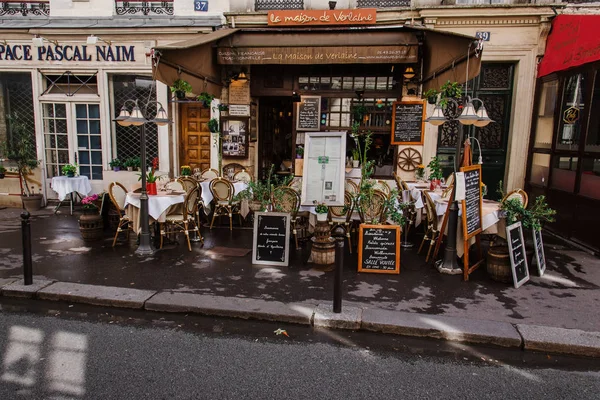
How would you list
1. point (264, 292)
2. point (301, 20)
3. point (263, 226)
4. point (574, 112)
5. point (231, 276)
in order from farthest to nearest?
point (301, 20)
point (574, 112)
point (263, 226)
point (231, 276)
point (264, 292)

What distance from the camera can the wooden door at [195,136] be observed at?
10.8 meters

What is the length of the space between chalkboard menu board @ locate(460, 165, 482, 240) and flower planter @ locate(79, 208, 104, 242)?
20.2 ft

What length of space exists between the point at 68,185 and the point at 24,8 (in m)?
5.04

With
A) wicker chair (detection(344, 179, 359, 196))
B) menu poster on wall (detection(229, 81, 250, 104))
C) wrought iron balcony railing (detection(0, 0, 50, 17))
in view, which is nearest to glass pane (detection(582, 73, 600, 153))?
wicker chair (detection(344, 179, 359, 196))

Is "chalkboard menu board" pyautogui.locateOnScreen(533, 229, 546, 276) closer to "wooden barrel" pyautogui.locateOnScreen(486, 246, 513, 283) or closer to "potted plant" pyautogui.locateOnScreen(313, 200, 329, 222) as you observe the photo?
"wooden barrel" pyautogui.locateOnScreen(486, 246, 513, 283)

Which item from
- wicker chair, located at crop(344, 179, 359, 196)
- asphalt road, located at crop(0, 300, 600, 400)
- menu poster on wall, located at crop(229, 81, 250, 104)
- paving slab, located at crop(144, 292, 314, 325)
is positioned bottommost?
asphalt road, located at crop(0, 300, 600, 400)

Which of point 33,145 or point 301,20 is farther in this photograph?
point 33,145

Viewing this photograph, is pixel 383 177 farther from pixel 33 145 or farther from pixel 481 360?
pixel 33 145

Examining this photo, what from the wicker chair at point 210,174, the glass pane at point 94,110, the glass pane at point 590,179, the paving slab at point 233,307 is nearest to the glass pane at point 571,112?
the glass pane at point 590,179

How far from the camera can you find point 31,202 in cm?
1027

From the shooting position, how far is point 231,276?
18.7 ft

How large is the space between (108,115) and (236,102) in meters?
3.41

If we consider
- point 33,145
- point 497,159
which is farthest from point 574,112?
point 33,145

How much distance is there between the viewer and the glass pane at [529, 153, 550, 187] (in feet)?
28.5
